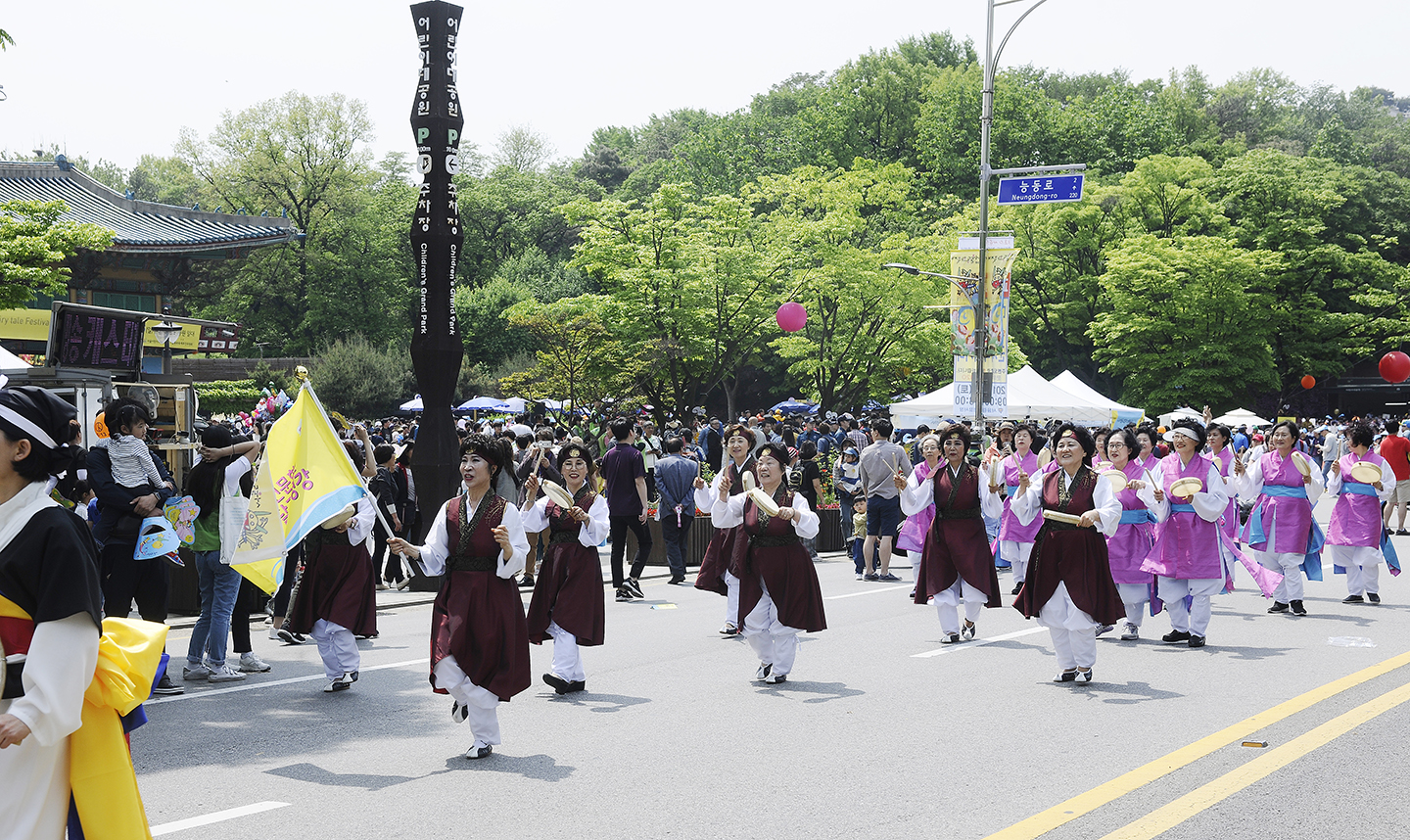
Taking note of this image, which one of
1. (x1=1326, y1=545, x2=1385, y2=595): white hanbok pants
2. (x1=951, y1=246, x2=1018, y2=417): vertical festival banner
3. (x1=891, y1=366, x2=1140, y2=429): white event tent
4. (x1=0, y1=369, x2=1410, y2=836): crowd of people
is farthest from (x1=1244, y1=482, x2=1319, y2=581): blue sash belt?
(x1=891, y1=366, x2=1140, y2=429): white event tent

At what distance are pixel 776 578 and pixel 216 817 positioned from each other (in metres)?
3.99

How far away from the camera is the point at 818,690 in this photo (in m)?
7.74

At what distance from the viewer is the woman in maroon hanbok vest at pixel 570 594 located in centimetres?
776

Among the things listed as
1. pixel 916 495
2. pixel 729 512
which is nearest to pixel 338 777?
pixel 729 512

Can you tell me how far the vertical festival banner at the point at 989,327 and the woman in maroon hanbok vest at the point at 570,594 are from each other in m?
14.0

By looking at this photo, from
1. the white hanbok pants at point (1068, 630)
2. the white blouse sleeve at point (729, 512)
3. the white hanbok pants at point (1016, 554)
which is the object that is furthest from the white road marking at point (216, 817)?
the white hanbok pants at point (1016, 554)

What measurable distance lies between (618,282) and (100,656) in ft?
82.2

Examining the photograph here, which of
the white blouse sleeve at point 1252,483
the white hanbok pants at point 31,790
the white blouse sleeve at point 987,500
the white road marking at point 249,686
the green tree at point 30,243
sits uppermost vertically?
the green tree at point 30,243

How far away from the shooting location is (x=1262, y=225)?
41.8 metres

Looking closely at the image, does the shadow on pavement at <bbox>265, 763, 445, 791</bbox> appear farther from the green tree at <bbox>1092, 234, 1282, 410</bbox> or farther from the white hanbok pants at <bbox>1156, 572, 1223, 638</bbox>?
the green tree at <bbox>1092, 234, 1282, 410</bbox>

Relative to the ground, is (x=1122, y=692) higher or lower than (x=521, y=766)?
higher

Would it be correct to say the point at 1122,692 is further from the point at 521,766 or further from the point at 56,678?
the point at 56,678

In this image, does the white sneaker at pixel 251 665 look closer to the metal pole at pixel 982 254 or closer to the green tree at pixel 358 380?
the metal pole at pixel 982 254

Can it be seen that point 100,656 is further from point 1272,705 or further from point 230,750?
point 1272,705
